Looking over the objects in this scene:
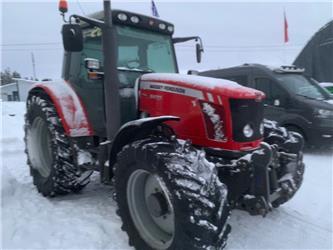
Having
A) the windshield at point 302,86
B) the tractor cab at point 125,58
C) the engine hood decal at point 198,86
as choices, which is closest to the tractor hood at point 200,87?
the engine hood decal at point 198,86

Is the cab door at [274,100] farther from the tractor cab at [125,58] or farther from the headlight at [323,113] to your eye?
the tractor cab at [125,58]

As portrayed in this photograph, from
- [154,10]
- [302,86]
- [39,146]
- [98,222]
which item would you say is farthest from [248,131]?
[302,86]

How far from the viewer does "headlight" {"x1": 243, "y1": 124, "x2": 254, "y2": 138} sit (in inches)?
129

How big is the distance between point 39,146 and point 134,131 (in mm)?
2376

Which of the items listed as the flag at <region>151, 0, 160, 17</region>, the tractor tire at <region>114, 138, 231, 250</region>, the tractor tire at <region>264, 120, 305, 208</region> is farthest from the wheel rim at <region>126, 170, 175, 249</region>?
the flag at <region>151, 0, 160, 17</region>

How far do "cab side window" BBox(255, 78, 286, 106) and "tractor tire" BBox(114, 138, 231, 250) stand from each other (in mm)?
5735

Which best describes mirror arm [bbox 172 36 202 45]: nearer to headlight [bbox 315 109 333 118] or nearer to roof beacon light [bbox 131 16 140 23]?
roof beacon light [bbox 131 16 140 23]

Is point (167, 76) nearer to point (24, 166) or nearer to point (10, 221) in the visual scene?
point (10, 221)

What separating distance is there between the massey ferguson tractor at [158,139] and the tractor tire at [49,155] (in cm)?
2

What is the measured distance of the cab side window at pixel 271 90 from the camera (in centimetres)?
820

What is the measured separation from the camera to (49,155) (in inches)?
200

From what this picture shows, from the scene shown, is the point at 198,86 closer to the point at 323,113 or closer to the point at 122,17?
the point at 122,17

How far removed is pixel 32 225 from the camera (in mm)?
3736

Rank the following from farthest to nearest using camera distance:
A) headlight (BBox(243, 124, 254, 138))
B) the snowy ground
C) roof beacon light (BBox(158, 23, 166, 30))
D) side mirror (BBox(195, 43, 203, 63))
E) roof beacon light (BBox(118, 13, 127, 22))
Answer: side mirror (BBox(195, 43, 203, 63))
roof beacon light (BBox(158, 23, 166, 30))
roof beacon light (BBox(118, 13, 127, 22))
the snowy ground
headlight (BBox(243, 124, 254, 138))
